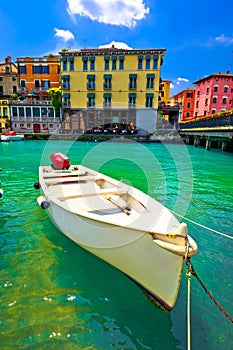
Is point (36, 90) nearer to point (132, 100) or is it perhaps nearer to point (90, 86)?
point (90, 86)

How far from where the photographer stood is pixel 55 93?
37.3 metres

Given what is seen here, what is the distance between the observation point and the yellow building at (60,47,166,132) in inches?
1367

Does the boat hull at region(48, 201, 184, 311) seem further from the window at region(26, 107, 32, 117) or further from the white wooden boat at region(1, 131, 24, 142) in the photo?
the window at region(26, 107, 32, 117)

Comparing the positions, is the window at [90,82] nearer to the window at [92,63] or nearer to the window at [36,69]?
the window at [92,63]

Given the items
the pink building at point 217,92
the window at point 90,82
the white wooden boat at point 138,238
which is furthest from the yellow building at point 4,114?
the pink building at point 217,92

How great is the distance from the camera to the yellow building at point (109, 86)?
114 feet

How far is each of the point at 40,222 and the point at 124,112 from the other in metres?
33.6

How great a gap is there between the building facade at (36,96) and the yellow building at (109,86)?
134 inches

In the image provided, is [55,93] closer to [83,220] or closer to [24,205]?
[24,205]

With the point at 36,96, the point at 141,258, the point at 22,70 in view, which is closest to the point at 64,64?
the point at 36,96

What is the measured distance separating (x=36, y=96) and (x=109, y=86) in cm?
1456

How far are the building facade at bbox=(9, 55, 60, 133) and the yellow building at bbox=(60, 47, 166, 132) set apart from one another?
3.41 m

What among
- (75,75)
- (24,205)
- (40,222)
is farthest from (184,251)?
(75,75)

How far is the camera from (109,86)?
36.4m
